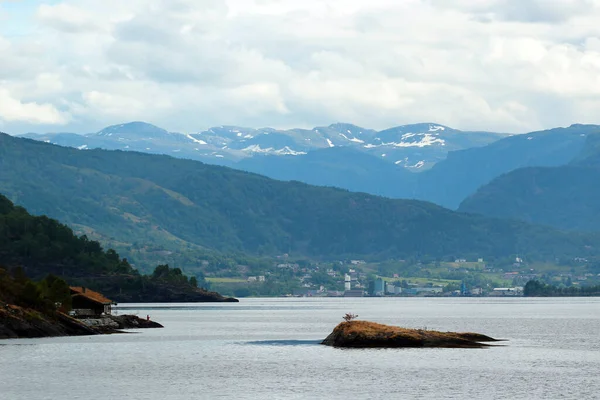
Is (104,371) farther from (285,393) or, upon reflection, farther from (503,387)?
(503,387)

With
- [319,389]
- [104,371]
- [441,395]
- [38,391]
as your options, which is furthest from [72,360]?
[441,395]

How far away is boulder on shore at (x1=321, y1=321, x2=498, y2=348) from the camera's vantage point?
485ft

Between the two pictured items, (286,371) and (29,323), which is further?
(29,323)

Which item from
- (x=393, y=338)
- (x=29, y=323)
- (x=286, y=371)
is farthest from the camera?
(x=29, y=323)

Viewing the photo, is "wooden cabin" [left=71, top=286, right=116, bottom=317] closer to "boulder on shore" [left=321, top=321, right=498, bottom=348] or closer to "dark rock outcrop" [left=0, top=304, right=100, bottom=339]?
"dark rock outcrop" [left=0, top=304, right=100, bottom=339]

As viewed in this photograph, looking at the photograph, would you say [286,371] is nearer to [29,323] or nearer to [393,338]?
[393,338]

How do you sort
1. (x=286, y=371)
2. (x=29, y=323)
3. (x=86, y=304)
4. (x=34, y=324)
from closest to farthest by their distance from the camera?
(x=286, y=371)
(x=29, y=323)
(x=34, y=324)
(x=86, y=304)

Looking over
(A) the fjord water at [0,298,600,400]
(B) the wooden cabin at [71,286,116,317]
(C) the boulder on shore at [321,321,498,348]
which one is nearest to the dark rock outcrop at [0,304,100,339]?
(A) the fjord water at [0,298,600,400]

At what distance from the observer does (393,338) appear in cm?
14738

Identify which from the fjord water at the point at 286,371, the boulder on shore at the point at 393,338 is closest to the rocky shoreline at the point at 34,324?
the fjord water at the point at 286,371

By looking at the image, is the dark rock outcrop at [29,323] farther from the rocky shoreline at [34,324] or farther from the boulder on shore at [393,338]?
the boulder on shore at [393,338]

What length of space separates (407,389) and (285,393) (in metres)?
11.4

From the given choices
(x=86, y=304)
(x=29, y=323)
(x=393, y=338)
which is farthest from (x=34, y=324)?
(x=393, y=338)

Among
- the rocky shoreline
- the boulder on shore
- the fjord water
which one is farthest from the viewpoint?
the rocky shoreline
